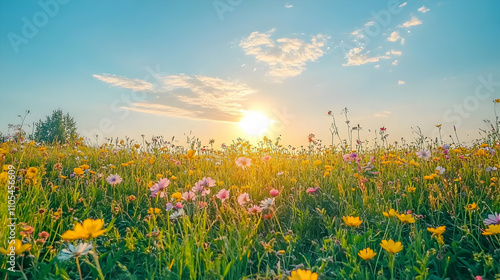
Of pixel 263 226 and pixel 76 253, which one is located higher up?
pixel 76 253

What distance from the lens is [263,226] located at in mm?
2885

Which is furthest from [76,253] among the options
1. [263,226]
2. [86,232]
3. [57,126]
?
[57,126]

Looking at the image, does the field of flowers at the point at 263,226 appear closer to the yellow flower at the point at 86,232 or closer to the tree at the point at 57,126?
the yellow flower at the point at 86,232

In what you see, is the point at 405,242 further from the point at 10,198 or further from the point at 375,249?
the point at 10,198

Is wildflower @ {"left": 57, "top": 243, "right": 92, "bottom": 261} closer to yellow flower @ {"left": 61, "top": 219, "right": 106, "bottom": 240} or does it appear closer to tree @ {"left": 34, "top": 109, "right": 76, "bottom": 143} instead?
yellow flower @ {"left": 61, "top": 219, "right": 106, "bottom": 240}

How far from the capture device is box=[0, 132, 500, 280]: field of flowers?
2137 millimetres

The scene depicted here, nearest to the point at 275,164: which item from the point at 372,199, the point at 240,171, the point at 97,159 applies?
the point at 240,171

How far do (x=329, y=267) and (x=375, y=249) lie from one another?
479mm

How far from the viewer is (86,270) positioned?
2.42 meters

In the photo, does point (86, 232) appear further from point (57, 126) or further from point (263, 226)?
point (57, 126)

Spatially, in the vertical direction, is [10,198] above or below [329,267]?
above

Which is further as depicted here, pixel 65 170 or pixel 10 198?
pixel 65 170

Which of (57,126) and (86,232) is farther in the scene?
(57,126)

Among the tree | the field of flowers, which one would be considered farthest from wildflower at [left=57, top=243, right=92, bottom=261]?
the tree
